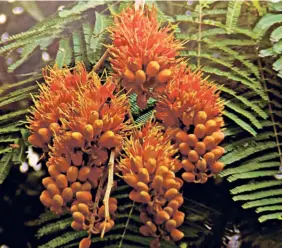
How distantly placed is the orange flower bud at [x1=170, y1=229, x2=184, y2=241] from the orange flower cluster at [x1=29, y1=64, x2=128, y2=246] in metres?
0.09

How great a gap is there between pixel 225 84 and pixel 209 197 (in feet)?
0.59

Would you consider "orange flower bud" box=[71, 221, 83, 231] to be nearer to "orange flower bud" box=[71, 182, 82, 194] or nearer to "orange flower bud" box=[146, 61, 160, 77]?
"orange flower bud" box=[71, 182, 82, 194]

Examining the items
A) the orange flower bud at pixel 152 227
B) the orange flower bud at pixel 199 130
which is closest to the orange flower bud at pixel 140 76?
the orange flower bud at pixel 199 130

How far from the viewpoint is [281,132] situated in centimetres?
93

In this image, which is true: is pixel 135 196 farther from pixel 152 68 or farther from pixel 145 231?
pixel 152 68

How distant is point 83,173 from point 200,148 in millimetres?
168

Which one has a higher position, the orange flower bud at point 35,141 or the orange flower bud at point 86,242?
the orange flower bud at point 35,141

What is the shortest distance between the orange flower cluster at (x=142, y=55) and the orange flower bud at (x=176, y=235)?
19 cm

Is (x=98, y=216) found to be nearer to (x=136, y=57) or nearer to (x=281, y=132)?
(x=136, y=57)

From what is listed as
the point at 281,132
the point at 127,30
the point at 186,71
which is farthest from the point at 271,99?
the point at 127,30

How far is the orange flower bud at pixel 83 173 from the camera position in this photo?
80 cm

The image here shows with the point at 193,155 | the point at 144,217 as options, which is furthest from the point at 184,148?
the point at 144,217

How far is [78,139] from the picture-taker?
77cm

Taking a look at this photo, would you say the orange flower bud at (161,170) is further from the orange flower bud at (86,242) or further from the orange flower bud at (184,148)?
the orange flower bud at (86,242)
